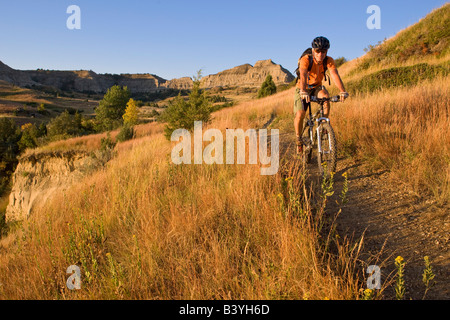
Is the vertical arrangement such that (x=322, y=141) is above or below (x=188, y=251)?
above

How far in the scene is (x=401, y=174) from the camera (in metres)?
3.72

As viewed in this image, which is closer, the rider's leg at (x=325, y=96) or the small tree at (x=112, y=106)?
the rider's leg at (x=325, y=96)

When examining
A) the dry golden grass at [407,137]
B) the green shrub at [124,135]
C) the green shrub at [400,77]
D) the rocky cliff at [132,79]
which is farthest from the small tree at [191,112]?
the rocky cliff at [132,79]

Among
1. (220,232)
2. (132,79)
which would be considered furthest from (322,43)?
(132,79)

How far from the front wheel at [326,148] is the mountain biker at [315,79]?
1.07 ft

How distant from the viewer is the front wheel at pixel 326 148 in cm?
395

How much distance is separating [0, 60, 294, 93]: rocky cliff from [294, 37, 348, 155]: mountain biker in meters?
118

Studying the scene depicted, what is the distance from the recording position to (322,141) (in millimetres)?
4480

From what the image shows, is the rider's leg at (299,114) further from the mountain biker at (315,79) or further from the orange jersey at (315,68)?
the orange jersey at (315,68)

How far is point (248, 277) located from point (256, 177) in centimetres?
155

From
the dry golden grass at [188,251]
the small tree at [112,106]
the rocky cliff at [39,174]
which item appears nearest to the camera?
the dry golden grass at [188,251]

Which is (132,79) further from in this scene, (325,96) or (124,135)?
(325,96)

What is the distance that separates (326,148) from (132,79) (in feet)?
647
